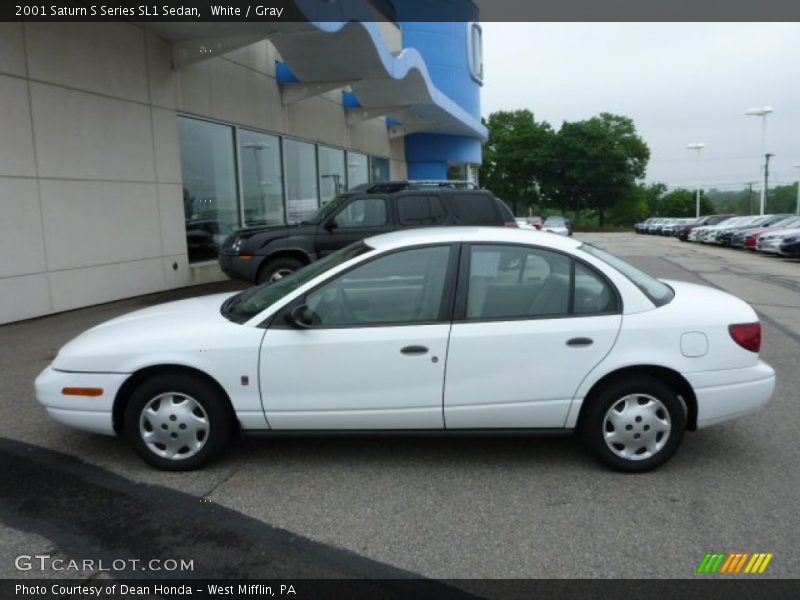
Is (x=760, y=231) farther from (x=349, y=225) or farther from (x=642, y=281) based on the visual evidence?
(x=642, y=281)

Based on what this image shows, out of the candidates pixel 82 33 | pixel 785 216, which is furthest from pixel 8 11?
pixel 785 216

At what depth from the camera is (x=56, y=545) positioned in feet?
10.6

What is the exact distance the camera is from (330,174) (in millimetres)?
20766

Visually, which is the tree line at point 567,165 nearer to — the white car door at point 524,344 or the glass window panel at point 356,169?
the glass window panel at point 356,169

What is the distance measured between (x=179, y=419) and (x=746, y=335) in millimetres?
3571

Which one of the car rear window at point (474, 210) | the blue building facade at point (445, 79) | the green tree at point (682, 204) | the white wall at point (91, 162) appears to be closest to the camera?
the white wall at point (91, 162)

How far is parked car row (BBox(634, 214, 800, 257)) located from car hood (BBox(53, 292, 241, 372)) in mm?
22343

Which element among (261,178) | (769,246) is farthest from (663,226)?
(261,178)

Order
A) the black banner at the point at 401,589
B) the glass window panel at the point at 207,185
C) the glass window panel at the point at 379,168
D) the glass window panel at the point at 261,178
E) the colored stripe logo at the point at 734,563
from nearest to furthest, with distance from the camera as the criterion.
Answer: the black banner at the point at 401,589, the colored stripe logo at the point at 734,563, the glass window panel at the point at 207,185, the glass window panel at the point at 261,178, the glass window panel at the point at 379,168

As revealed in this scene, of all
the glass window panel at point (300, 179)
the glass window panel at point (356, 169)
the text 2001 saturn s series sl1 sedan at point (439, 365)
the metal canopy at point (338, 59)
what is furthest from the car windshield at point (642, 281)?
the glass window panel at point (356, 169)

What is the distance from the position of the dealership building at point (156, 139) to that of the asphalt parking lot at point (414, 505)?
18.3 ft

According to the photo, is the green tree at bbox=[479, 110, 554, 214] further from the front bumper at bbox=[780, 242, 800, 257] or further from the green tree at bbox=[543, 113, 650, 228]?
the front bumper at bbox=[780, 242, 800, 257]

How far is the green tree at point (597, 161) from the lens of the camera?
6322cm

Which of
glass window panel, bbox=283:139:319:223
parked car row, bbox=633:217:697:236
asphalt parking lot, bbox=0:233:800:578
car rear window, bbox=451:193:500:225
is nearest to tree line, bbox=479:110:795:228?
parked car row, bbox=633:217:697:236
